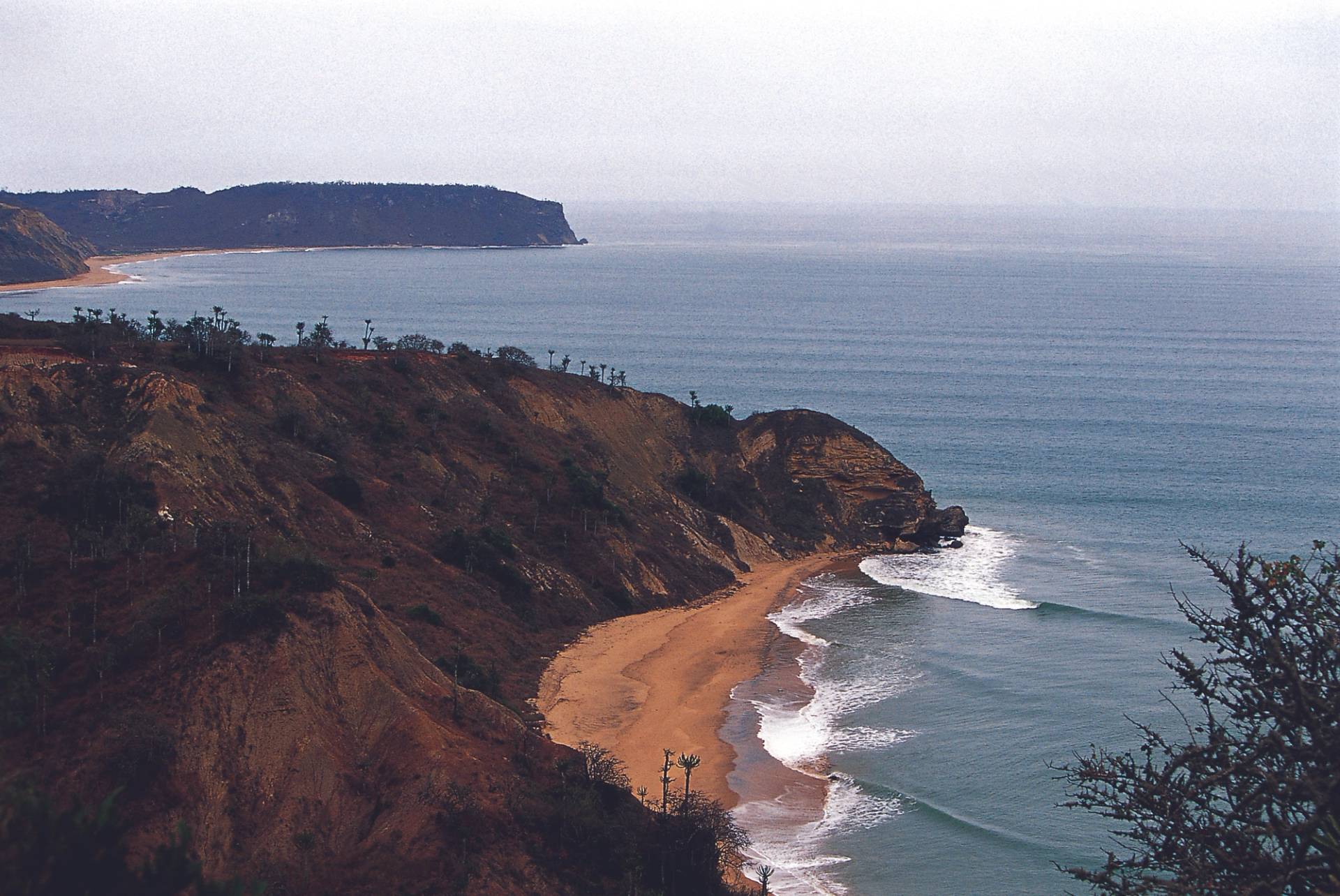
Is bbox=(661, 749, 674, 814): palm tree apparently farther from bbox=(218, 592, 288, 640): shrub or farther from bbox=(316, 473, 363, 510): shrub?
bbox=(316, 473, 363, 510): shrub

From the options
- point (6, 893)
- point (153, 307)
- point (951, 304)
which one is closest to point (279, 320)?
point (153, 307)

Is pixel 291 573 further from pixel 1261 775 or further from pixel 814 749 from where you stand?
pixel 1261 775

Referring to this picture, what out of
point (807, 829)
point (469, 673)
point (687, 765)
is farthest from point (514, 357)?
point (687, 765)

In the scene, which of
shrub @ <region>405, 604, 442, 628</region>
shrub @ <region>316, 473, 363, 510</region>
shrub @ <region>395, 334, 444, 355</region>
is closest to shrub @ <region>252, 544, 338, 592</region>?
shrub @ <region>405, 604, 442, 628</region>

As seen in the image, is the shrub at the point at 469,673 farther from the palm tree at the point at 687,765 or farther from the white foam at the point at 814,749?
the white foam at the point at 814,749

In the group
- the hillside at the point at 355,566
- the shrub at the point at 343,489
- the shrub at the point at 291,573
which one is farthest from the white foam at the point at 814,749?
the shrub at the point at 343,489

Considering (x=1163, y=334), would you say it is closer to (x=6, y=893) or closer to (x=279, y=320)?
(x=279, y=320)
